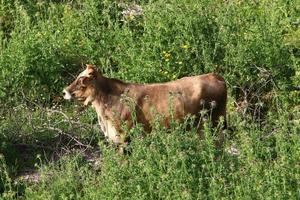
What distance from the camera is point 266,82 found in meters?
11.9

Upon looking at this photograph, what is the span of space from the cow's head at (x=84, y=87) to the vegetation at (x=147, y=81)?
496 millimetres

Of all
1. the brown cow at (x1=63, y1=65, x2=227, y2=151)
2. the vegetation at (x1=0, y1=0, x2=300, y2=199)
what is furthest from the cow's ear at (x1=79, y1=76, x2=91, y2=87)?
the vegetation at (x1=0, y1=0, x2=300, y2=199)

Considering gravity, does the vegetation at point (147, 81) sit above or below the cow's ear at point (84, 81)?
below

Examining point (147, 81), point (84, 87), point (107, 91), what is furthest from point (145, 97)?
A: point (147, 81)

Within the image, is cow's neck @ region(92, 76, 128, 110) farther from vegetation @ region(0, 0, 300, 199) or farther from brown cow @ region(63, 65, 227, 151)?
vegetation @ region(0, 0, 300, 199)

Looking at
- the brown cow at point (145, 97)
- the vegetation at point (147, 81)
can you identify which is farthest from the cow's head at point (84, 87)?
the vegetation at point (147, 81)

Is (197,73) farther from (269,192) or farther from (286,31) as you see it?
(269,192)

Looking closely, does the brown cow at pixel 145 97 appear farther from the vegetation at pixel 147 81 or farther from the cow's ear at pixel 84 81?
the vegetation at pixel 147 81

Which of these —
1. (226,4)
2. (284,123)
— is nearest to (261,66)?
(226,4)

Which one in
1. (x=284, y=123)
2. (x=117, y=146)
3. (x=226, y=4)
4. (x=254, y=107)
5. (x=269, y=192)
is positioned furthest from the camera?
(x=226, y=4)

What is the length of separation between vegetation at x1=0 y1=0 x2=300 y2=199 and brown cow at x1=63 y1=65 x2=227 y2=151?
0.29 meters

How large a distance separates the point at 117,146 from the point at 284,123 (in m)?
1.98

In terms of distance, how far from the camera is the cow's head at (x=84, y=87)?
10617mm

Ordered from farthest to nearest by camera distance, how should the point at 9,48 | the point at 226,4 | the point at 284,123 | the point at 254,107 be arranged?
the point at 226,4
the point at 9,48
the point at 254,107
the point at 284,123
